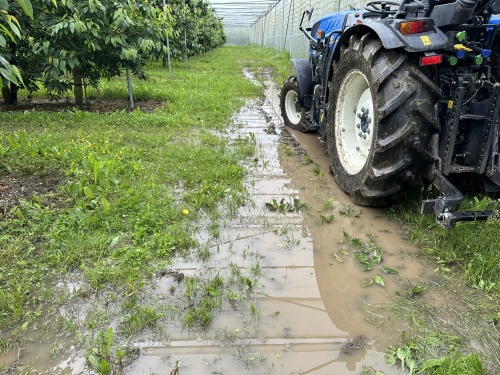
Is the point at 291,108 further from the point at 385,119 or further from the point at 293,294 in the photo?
the point at 293,294

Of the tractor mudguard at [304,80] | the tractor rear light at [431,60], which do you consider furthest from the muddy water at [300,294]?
the tractor mudguard at [304,80]

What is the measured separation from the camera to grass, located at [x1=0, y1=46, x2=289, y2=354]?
2.24 metres

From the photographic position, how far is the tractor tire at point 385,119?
2566 mm

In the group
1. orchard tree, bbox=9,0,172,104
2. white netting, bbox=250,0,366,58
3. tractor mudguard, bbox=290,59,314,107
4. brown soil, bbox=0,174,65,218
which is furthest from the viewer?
white netting, bbox=250,0,366,58

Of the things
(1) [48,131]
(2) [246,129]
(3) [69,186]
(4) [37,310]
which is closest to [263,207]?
(3) [69,186]

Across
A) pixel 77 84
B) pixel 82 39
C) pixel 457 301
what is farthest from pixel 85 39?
pixel 457 301

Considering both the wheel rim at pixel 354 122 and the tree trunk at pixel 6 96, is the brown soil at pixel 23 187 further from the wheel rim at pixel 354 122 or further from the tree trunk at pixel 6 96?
the tree trunk at pixel 6 96

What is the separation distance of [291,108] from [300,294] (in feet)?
13.8

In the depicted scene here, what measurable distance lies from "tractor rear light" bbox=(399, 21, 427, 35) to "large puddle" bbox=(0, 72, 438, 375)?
1411mm

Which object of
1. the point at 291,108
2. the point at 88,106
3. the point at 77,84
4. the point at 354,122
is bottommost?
the point at 88,106

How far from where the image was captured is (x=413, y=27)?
2.57m

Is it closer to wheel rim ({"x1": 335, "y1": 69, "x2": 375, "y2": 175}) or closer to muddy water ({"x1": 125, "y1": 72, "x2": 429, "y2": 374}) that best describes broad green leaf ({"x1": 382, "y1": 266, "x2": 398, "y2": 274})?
muddy water ({"x1": 125, "y1": 72, "x2": 429, "y2": 374})

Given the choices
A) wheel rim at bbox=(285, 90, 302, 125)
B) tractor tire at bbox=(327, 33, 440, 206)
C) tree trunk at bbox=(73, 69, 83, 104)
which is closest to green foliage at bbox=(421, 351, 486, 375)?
tractor tire at bbox=(327, 33, 440, 206)

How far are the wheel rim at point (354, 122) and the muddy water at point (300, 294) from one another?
332 millimetres
